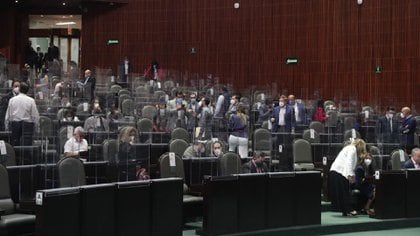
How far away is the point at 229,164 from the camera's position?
10164 mm

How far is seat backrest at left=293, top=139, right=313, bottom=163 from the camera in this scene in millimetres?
13266

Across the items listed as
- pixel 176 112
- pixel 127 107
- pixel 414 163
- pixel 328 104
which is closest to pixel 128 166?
pixel 414 163

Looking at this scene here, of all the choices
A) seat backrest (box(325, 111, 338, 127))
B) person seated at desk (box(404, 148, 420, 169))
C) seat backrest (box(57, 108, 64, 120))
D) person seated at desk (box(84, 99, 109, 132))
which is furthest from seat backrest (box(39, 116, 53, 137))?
seat backrest (box(325, 111, 338, 127))

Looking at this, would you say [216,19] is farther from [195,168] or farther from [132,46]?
[195,168]

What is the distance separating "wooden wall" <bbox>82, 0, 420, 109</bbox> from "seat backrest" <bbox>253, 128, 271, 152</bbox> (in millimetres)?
7294

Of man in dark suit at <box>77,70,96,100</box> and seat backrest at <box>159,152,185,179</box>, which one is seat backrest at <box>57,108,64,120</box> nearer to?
man in dark suit at <box>77,70,96,100</box>

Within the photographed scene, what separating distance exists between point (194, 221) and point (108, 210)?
9.40ft

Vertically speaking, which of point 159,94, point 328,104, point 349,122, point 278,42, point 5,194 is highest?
point 278,42

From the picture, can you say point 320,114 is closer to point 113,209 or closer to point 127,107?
point 127,107

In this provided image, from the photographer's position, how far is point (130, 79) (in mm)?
24000

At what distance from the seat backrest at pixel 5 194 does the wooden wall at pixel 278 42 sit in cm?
1454

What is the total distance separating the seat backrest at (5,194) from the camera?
7828 millimetres

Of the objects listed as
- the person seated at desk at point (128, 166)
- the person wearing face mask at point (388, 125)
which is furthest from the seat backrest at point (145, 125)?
the person seated at desk at point (128, 166)

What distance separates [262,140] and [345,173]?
3.18m
